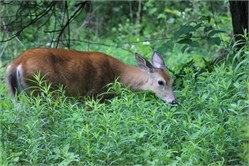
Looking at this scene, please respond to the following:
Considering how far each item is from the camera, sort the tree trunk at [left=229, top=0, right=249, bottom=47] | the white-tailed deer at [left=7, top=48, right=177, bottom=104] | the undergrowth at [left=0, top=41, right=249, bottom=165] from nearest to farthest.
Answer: the undergrowth at [left=0, top=41, right=249, bottom=165]
the white-tailed deer at [left=7, top=48, right=177, bottom=104]
the tree trunk at [left=229, top=0, right=249, bottom=47]

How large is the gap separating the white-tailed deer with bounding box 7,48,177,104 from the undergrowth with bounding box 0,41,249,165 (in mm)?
506

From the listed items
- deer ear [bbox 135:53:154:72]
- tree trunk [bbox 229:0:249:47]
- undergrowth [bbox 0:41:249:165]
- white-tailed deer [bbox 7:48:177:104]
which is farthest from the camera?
deer ear [bbox 135:53:154:72]

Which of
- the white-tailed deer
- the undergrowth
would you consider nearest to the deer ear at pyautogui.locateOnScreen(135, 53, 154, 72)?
the white-tailed deer

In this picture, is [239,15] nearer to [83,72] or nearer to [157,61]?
[157,61]

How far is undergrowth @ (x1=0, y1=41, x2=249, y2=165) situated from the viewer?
201 inches

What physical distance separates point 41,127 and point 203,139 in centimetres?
125

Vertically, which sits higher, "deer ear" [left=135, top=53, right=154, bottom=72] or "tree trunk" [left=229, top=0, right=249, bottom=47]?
"tree trunk" [left=229, top=0, right=249, bottom=47]

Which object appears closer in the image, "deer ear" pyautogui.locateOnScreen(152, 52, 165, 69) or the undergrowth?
the undergrowth

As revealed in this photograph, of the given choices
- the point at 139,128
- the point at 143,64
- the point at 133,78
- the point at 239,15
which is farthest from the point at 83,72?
the point at 139,128

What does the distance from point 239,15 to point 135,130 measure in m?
2.41

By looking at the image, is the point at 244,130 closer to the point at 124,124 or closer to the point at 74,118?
the point at 124,124

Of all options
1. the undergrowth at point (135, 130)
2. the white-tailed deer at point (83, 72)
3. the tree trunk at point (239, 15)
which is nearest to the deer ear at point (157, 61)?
the white-tailed deer at point (83, 72)

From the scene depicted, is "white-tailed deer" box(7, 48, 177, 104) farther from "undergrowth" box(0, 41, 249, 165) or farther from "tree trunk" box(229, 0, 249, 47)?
"tree trunk" box(229, 0, 249, 47)

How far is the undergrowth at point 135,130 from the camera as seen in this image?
5105 millimetres
